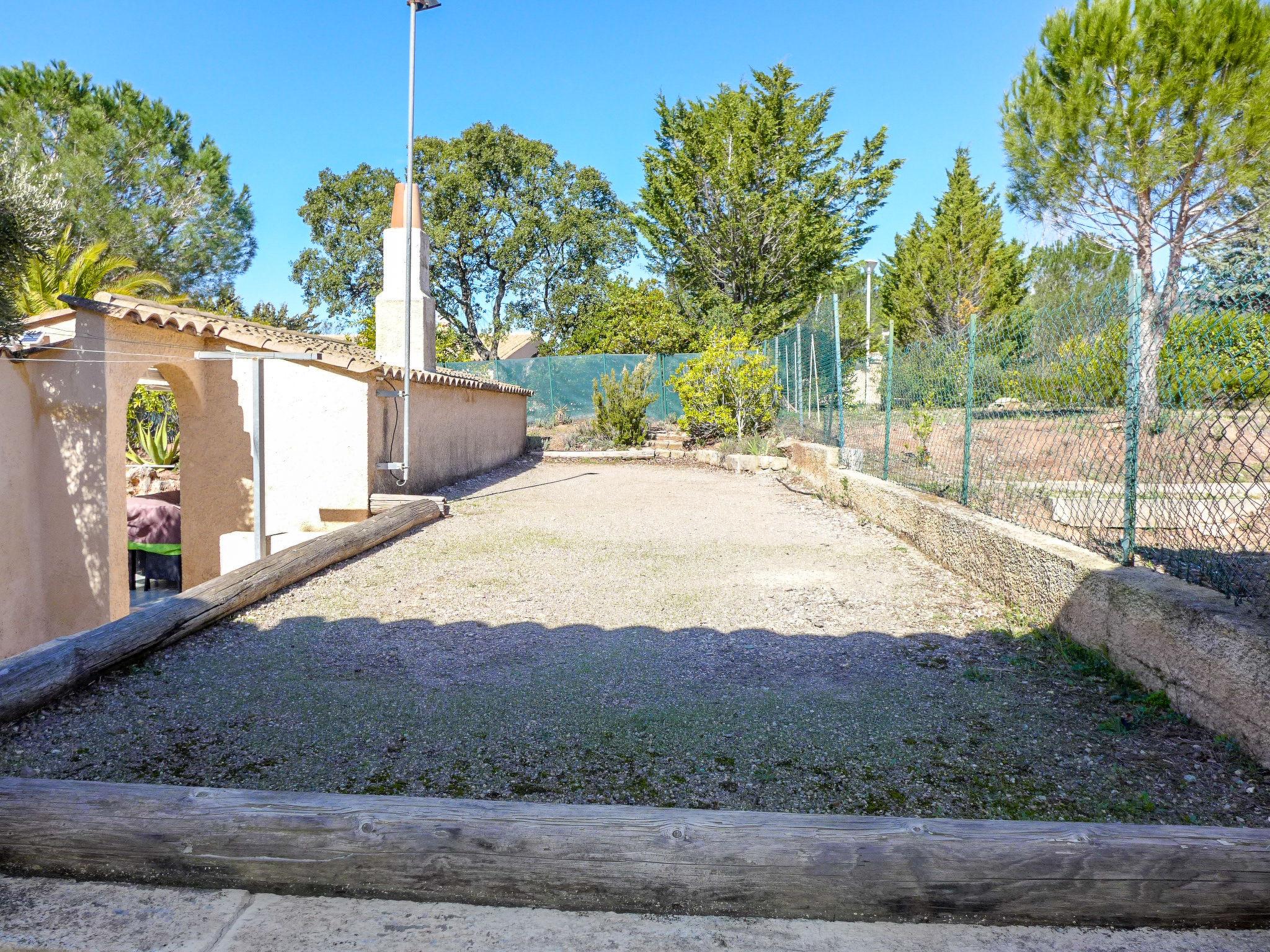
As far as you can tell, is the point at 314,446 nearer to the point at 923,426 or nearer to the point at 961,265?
the point at 923,426

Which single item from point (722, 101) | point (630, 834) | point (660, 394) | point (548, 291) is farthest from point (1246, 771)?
point (548, 291)

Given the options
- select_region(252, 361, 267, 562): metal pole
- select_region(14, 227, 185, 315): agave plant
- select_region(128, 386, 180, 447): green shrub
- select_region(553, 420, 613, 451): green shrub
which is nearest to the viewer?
select_region(252, 361, 267, 562): metal pole

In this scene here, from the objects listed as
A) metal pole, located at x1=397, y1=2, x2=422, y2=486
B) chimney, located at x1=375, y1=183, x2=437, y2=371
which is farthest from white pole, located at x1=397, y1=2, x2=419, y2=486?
chimney, located at x1=375, y1=183, x2=437, y2=371

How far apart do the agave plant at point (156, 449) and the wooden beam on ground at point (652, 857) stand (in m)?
13.2

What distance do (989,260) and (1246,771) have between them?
29.4m

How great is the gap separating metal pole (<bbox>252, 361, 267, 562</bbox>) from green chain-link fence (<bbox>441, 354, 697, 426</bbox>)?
1482cm

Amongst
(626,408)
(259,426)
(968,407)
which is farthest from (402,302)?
(968,407)

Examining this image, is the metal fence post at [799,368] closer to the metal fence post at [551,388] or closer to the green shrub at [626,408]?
the green shrub at [626,408]

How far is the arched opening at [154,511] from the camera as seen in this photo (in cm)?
1104

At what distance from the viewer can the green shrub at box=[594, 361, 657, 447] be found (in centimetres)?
1789

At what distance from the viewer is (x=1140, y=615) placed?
140 inches

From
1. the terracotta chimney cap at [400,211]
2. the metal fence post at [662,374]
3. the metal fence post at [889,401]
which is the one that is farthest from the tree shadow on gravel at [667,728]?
the metal fence post at [662,374]

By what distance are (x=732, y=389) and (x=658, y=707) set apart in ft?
44.8

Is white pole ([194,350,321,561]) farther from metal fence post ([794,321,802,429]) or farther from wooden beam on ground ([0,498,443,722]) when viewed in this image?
metal fence post ([794,321,802,429])
